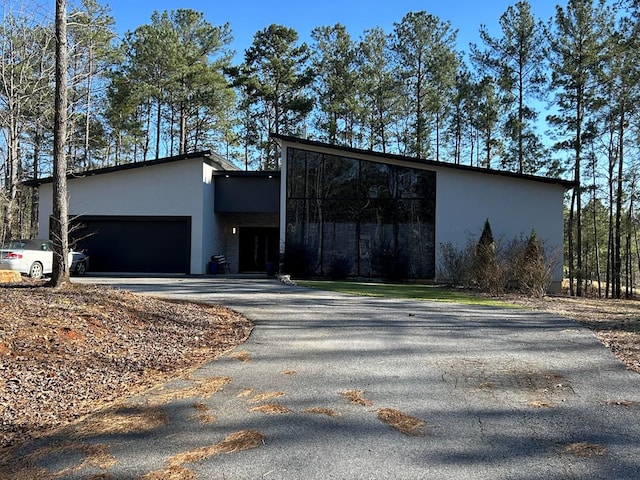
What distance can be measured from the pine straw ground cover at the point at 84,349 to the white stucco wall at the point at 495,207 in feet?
41.9

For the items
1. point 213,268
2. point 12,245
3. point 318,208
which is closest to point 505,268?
point 318,208

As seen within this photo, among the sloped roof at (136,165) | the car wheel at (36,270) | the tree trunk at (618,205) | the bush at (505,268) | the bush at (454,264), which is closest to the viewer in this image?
the bush at (505,268)

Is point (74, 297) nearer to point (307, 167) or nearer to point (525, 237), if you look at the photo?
point (307, 167)

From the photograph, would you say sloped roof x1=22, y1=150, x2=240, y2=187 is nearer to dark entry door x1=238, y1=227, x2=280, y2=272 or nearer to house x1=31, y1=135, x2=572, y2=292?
house x1=31, y1=135, x2=572, y2=292

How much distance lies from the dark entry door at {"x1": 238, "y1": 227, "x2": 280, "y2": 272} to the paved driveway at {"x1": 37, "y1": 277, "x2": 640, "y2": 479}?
641 inches

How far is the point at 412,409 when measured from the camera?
13.6 feet

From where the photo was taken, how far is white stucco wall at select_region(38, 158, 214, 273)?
816 inches

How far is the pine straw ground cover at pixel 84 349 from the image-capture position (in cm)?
414

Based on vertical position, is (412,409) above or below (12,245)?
below

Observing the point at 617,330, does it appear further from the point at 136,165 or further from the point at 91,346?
the point at 136,165

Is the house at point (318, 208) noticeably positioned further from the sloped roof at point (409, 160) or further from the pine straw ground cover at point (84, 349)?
the pine straw ground cover at point (84, 349)

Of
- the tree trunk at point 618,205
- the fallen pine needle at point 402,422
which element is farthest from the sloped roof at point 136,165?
the tree trunk at point 618,205

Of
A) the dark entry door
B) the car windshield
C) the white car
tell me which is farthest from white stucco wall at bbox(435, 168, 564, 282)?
the car windshield

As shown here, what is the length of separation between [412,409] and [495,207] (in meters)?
16.6
